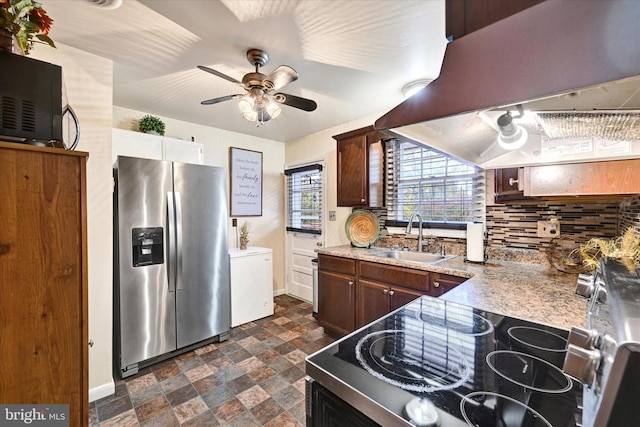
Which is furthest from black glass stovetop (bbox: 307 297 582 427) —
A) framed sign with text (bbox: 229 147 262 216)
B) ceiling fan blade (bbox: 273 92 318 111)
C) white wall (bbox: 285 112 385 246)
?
framed sign with text (bbox: 229 147 262 216)

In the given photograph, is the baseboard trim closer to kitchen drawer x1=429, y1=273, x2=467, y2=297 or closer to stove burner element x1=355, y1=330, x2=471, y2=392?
stove burner element x1=355, y1=330, x2=471, y2=392

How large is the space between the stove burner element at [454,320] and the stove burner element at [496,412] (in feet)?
Answer: 1.21

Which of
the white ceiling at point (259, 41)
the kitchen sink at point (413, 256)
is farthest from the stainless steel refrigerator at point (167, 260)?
the kitchen sink at point (413, 256)

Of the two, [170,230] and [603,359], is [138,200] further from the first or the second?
[603,359]

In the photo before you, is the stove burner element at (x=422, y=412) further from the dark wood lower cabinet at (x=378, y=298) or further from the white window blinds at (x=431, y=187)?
the white window blinds at (x=431, y=187)

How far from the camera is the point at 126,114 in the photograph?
2760 millimetres

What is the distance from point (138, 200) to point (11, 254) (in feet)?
4.62

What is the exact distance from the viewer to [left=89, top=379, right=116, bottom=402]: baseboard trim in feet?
6.04

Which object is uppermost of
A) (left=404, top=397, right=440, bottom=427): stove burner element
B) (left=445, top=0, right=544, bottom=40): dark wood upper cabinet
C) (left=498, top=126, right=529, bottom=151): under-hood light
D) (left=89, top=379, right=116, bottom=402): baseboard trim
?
(left=445, top=0, right=544, bottom=40): dark wood upper cabinet

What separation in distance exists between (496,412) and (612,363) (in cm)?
34

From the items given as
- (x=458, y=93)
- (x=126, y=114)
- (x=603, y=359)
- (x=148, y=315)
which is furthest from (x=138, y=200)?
(x=603, y=359)

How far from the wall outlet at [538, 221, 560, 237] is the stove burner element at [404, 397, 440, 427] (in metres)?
2.02

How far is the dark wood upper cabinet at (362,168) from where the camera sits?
2760mm

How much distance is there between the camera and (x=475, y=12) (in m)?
0.48
